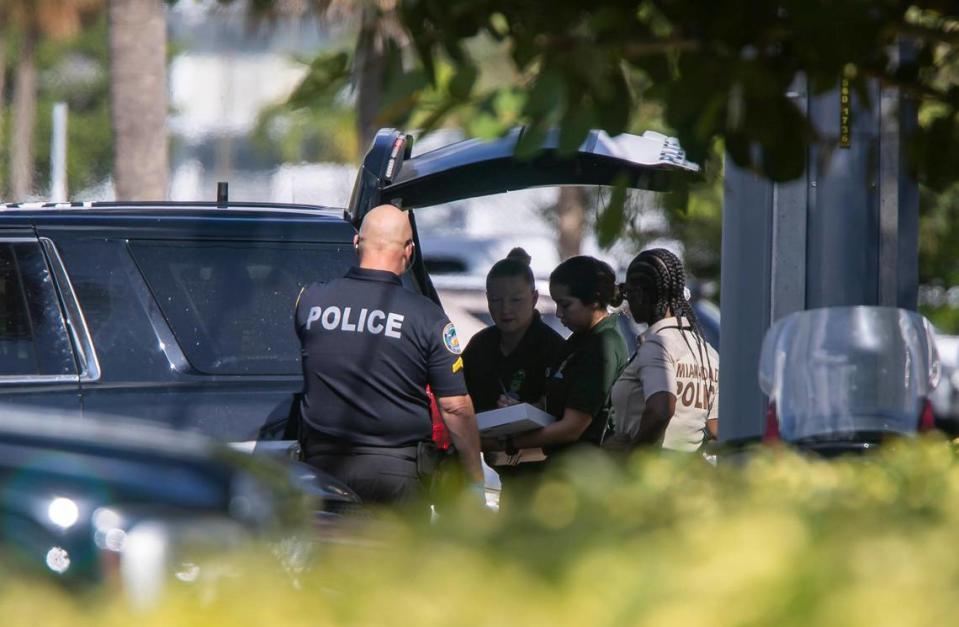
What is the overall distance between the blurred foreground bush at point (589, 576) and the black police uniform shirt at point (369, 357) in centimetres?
287

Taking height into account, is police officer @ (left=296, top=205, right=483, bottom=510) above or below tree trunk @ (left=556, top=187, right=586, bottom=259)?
below

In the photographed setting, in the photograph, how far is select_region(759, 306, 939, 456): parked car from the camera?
3.80 m

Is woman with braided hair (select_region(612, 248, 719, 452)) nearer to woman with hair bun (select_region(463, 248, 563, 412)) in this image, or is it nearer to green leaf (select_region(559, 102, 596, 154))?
woman with hair bun (select_region(463, 248, 563, 412))

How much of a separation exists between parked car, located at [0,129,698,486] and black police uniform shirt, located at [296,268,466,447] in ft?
0.88

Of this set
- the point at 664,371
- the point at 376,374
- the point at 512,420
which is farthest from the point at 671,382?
the point at 376,374

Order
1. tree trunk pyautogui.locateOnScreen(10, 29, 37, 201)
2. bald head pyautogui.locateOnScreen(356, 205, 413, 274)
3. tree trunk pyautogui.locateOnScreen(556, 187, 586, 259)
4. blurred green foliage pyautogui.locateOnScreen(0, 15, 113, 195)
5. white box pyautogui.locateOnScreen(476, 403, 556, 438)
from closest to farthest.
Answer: bald head pyautogui.locateOnScreen(356, 205, 413, 274) → white box pyautogui.locateOnScreen(476, 403, 556, 438) → tree trunk pyautogui.locateOnScreen(556, 187, 586, 259) → tree trunk pyautogui.locateOnScreen(10, 29, 37, 201) → blurred green foliage pyautogui.locateOnScreen(0, 15, 113, 195)

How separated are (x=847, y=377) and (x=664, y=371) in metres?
2.05

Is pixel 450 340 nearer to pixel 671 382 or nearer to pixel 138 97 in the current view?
pixel 671 382

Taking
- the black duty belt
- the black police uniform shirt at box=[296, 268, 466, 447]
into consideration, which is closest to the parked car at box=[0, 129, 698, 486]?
the black duty belt

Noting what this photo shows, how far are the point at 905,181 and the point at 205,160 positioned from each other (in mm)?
42356

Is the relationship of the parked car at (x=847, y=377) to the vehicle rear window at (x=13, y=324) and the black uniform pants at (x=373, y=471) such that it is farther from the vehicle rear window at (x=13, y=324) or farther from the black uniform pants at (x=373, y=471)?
the vehicle rear window at (x=13, y=324)

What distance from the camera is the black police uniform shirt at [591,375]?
5922mm

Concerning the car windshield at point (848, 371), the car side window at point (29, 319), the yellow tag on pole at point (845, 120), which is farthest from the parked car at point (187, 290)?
the car windshield at point (848, 371)

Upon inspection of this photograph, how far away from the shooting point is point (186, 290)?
5.29 m
